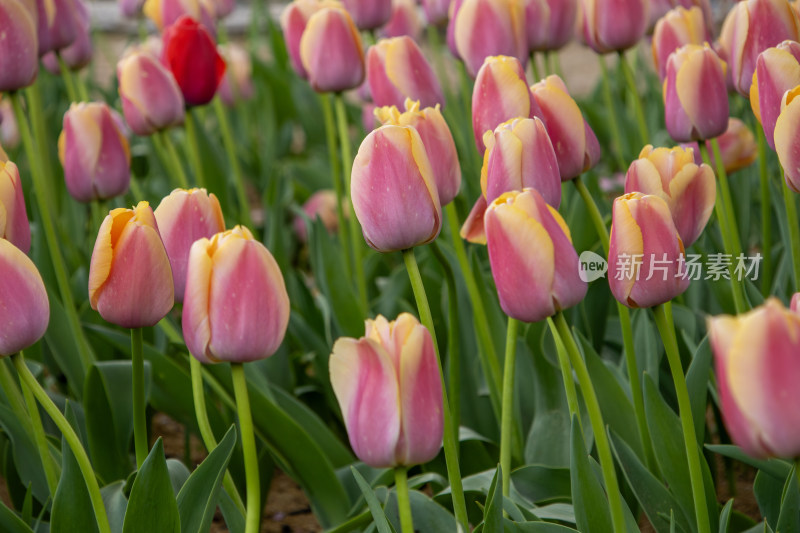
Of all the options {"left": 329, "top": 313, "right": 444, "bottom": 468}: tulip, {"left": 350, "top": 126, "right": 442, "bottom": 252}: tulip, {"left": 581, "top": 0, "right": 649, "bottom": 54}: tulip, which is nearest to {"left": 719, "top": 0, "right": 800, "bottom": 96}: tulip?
{"left": 581, "top": 0, "right": 649, "bottom": 54}: tulip

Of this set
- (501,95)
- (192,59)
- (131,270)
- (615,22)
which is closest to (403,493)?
(131,270)

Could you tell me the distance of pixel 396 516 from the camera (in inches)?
42.9

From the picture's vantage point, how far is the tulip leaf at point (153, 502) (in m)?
0.89

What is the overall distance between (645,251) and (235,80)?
2322 millimetres

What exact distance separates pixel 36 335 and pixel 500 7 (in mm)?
815

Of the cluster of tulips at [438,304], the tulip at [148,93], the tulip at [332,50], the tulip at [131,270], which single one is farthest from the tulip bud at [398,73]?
the tulip at [131,270]

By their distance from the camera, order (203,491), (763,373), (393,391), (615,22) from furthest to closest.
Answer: (615,22)
(203,491)
(393,391)
(763,373)

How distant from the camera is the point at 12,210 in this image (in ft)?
3.18

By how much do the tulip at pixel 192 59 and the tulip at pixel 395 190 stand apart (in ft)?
2.81

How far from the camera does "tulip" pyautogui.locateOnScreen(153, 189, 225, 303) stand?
965mm

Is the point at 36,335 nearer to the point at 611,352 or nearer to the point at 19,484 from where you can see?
the point at 19,484

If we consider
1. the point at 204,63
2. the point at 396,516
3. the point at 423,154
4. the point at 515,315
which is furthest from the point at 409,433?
the point at 204,63

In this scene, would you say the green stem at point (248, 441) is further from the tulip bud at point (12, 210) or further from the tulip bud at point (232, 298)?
the tulip bud at point (12, 210)

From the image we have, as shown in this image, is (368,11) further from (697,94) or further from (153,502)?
(153,502)
